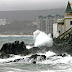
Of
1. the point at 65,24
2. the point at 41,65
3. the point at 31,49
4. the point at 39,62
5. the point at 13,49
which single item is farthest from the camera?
the point at 65,24

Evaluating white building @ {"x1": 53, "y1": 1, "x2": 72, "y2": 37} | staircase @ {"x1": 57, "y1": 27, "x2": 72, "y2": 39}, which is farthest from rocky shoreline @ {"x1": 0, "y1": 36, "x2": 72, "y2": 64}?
white building @ {"x1": 53, "y1": 1, "x2": 72, "y2": 37}

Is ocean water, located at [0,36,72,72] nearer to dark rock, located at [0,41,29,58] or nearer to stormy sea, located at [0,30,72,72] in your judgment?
stormy sea, located at [0,30,72,72]

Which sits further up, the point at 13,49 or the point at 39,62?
the point at 13,49

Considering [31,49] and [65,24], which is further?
[65,24]

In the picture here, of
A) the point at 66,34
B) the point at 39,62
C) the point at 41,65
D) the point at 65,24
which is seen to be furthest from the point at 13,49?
the point at 65,24

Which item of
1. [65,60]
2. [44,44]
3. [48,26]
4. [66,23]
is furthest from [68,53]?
[48,26]

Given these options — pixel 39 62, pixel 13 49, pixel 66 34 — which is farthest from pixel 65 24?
pixel 39 62

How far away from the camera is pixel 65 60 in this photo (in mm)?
27969

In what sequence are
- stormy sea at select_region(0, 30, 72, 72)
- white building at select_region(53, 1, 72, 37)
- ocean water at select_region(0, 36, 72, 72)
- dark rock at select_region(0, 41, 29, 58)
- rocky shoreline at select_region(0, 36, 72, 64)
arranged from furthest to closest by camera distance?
1. white building at select_region(53, 1, 72, 37)
2. dark rock at select_region(0, 41, 29, 58)
3. rocky shoreline at select_region(0, 36, 72, 64)
4. stormy sea at select_region(0, 30, 72, 72)
5. ocean water at select_region(0, 36, 72, 72)

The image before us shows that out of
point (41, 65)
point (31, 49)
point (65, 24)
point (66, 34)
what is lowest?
point (41, 65)

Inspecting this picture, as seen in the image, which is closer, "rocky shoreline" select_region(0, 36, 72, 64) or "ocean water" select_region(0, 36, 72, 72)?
"ocean water" select_region(0, 36, 72, 72)

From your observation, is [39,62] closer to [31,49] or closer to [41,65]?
[41,65]

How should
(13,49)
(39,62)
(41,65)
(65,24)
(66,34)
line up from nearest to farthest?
(41,65) → (39,62) → (13,49) → (66,34) → (65,24)

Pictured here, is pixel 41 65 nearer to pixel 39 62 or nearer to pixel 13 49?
pixel 39 62
